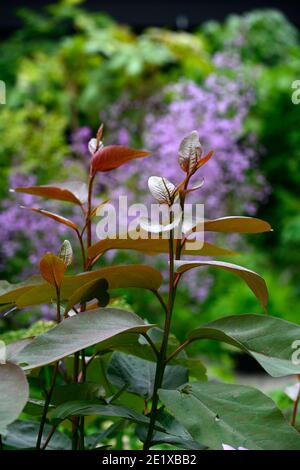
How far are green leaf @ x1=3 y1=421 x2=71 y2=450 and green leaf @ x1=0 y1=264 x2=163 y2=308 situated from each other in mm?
193

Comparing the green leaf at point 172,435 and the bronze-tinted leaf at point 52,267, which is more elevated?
the bronze-tinted leaf at point 52,267

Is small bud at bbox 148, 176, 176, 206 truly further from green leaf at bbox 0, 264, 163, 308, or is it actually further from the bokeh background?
the bokeh background

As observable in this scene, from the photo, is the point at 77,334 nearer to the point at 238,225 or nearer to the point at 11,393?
the point at 11,393

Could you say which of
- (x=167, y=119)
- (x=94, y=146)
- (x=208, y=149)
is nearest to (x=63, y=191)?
(x=94, y=146)

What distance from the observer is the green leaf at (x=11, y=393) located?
0.59 m

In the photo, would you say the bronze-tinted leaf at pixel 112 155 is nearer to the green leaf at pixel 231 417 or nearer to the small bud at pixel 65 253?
the small bud at pixel 65 253

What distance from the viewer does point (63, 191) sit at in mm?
881

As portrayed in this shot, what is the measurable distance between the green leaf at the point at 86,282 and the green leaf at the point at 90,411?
117 millimetres

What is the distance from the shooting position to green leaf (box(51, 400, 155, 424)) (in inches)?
28.7

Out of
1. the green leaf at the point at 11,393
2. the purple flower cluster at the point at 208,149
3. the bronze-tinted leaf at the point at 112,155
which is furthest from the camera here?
the purple flower cluster at the point at 208,149

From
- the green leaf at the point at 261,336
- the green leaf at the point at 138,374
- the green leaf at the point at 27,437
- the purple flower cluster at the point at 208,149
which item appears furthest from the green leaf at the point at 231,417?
the purple flower cluster at the point at 208,149

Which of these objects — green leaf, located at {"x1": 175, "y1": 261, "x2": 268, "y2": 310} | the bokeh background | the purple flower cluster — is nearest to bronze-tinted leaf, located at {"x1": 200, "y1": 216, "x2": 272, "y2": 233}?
green leaf, located at {"x1": 175, "y1": 261, "x2": 268, "y2": 310}

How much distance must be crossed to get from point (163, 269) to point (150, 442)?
8.29ft
